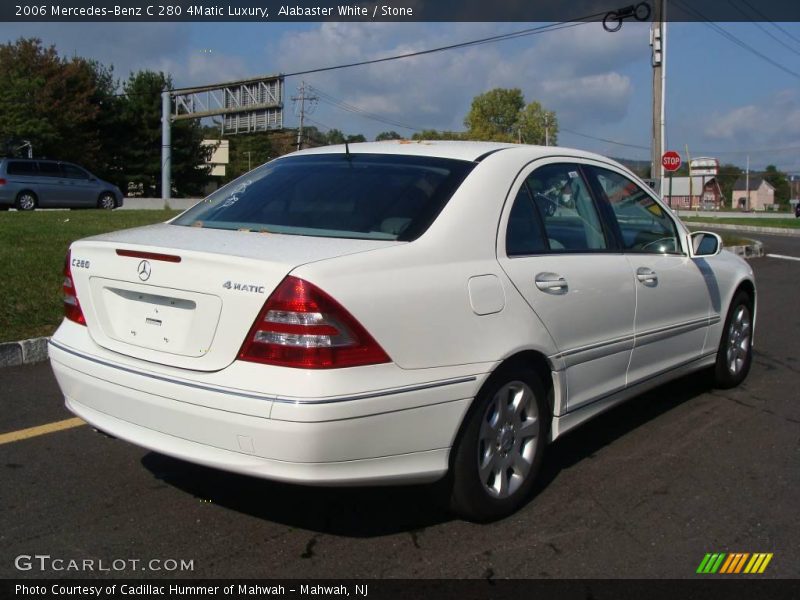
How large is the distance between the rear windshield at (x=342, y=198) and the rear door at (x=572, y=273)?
1.22 feet

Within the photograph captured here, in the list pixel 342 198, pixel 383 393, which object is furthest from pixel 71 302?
pixel 383 393

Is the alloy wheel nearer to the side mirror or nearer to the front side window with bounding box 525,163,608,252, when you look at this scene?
the front side window with bounding box 525,163,608,252

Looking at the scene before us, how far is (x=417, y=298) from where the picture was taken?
302cm

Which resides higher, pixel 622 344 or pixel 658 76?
pixel 658 76

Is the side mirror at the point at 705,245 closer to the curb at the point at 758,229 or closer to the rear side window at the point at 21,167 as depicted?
the rear side window at the point at 21,167

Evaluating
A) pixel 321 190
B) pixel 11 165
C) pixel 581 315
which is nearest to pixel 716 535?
pixel 581 315

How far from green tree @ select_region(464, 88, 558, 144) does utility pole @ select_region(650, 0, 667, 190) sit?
4144 cm

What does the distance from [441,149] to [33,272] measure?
5602 mm

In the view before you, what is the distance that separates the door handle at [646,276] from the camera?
4.31m

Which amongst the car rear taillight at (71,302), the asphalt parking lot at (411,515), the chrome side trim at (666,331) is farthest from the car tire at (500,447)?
the car rear taillight at (71,302)

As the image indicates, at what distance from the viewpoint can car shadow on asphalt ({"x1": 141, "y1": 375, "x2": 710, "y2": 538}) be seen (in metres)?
3.38

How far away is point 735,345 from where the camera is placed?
571 centimetres

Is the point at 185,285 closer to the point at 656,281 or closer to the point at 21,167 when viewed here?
the point at 656,281

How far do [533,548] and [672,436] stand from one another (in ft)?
6.00
